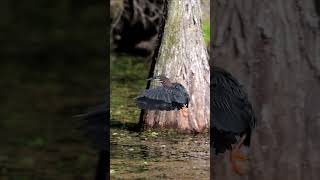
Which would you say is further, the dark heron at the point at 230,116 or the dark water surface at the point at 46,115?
the dark water surface at the point at 46,115

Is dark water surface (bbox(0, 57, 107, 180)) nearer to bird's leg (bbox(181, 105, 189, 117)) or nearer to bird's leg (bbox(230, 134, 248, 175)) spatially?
bird's leg (bbox(181, 105, 189, 117))

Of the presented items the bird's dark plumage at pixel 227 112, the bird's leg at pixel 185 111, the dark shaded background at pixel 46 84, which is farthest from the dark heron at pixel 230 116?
the dark shaded background at pixel 46 84

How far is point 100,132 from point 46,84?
6.24 meters

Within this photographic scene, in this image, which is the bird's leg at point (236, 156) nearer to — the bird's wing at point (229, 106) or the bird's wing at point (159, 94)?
the bird's wing at point (229, 106)

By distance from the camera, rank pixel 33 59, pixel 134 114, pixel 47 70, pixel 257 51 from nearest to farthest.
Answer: pixel 257 51, pixel 134 114, pixel 47 70, pixel 33 59

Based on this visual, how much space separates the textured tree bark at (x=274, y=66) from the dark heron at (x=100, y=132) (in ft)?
1.28

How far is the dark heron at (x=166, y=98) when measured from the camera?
2.65m

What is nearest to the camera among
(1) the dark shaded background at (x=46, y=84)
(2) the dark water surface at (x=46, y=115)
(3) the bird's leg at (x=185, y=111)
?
(3) the bird's leg at (x=185, y=111)

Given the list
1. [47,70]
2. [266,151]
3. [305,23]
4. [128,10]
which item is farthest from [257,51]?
[47,70]

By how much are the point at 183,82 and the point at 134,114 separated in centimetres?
27

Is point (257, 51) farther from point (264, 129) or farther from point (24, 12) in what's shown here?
point (24, 12)

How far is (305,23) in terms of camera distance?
2592mm

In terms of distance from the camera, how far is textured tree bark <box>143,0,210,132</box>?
8.82 ft

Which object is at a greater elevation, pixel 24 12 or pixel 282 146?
pixel 24 12
